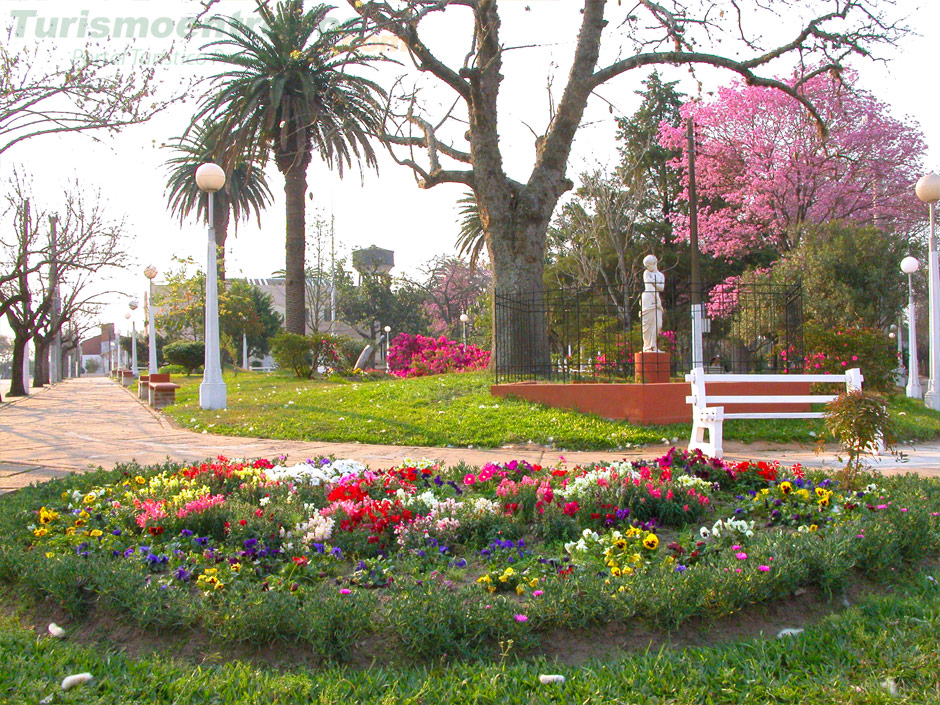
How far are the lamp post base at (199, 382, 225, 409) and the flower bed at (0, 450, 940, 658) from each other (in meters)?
7.31

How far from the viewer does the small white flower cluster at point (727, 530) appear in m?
3.79

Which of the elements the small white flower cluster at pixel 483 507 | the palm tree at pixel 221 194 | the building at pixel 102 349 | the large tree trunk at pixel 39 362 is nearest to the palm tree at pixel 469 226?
the palm tree at pixel 221 194

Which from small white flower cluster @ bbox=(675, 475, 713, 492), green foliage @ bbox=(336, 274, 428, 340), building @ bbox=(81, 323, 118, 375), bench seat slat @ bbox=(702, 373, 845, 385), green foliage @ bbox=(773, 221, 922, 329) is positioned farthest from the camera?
building @ bbox=(81, 323, 118, 375)

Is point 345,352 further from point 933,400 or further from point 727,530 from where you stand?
point 727,530

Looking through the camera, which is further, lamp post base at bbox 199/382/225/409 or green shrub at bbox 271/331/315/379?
green shrub at bbox 271/331/315/379

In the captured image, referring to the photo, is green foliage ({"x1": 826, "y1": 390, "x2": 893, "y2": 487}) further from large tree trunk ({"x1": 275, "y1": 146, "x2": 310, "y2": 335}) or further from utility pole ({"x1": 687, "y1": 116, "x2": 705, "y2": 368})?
large tree trunk ({"x1": 275, "y1": 146, "x2": 310, "y2": 335})

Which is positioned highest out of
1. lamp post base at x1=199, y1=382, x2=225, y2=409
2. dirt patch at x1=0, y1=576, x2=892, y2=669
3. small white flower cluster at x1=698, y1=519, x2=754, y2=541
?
lamp post base at x1=199, y1=382, x2=225, y2=409

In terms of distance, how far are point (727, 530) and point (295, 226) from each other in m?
18.3

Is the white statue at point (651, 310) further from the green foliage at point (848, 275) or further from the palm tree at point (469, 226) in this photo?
the palm tree at point (469, 226)

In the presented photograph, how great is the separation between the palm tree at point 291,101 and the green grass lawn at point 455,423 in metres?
9.92

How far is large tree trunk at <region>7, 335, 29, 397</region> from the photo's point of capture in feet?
85.9

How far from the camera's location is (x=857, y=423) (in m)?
4.83

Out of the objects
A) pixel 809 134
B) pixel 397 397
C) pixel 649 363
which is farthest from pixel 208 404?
pixel 809 134

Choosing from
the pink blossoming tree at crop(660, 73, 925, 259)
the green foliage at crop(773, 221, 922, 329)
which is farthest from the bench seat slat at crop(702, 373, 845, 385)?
the pink blossoming tree at crop(660, 73, 925, 259)
